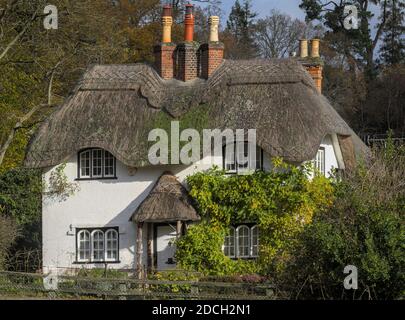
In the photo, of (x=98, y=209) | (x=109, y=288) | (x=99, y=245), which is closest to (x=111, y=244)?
(x=99, y=245)

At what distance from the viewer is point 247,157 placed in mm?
27531

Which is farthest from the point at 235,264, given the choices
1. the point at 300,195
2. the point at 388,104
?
the point at 388,104

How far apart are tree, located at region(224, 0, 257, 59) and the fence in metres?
34.9

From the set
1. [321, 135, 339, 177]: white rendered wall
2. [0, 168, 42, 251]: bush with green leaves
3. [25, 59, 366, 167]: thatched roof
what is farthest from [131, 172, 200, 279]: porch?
[0, 168, 42, 251]: bush with green leaves

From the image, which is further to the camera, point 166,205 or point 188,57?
point 188,57

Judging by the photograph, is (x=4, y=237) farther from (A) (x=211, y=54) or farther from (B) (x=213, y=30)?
(B) (x=213, y=30)

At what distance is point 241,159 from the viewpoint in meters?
27.6

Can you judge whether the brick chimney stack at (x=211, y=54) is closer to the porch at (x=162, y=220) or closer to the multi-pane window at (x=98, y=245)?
the porch at (x=162, y=220)

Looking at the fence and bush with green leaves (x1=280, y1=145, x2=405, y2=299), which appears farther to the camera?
the fence

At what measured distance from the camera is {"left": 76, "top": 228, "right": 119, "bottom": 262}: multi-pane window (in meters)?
28.0

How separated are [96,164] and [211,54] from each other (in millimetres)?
4803

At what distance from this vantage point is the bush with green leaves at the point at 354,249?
717 inches

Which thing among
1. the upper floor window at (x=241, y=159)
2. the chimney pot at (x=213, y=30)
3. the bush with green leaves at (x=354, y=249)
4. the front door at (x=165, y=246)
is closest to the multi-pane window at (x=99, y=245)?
the front door at (x=165, y=246)

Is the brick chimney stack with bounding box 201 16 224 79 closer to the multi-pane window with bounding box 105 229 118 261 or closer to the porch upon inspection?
the porch
